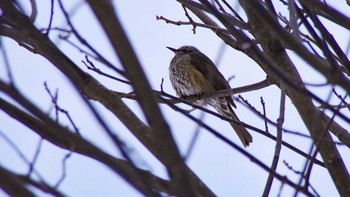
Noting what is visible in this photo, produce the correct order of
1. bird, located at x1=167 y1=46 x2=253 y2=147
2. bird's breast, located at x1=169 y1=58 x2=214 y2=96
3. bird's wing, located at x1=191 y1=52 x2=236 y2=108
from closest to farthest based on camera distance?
bird, located at x1=167 y1=46 x2=253 y2=147 < bird's wing, located at x1=191 y1=52 x2=236 y2=108 < bird's breast, located at x1=169 y1=58 x2=214 y2=96

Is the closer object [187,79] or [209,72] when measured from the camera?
[209,72]

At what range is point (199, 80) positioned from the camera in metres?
7.99

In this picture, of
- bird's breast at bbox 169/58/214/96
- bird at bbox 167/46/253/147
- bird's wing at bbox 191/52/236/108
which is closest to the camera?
bird at bbox 167/46/253/147

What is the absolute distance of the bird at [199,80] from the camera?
7.72 m

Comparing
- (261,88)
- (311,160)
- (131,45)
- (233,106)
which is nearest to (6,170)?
(131,45)

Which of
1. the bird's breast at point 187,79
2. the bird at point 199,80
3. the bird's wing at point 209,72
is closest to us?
the bird at point 199,80

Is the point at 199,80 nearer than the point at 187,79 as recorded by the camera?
Yes

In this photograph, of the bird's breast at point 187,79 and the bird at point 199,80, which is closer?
the bird at point 199,80

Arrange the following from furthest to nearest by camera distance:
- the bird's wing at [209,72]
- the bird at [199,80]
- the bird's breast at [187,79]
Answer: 1. the bird's breast at [187,79]
2. the bird's wing at [209,72]
3. the bird at [199,80]

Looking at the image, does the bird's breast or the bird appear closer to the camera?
the bird

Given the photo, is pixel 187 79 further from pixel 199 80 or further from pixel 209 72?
pixel 209 72

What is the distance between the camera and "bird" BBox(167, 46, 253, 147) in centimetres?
772

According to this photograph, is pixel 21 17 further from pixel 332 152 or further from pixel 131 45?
pixel 332 152

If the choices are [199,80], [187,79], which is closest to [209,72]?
[199,80]
